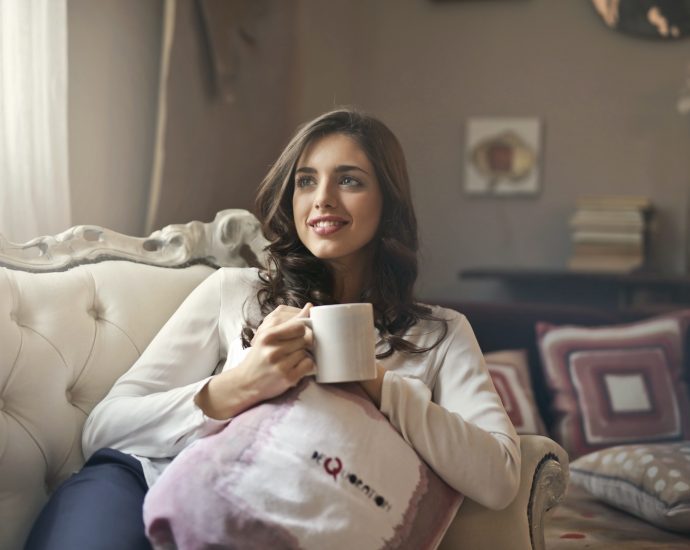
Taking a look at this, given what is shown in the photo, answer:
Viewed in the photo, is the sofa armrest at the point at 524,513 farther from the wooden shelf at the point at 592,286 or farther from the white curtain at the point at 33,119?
the wooden shelf at the point at 592,286

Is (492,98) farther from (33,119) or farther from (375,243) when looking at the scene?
(375,243)

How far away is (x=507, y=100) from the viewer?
346 cm

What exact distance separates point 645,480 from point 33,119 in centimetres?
148

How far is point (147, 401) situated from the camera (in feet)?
4.09

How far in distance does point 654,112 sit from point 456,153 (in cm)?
75

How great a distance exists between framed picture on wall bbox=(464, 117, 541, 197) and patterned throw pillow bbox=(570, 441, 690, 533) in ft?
5.44

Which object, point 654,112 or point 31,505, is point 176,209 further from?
point 654,112

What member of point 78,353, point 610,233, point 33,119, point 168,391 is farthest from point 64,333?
point 610,233

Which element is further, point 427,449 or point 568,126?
point 568,126

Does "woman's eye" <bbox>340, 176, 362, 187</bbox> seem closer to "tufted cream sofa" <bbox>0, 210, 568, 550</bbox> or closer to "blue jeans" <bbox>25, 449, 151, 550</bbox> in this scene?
"tufted cream sofa" <bbox>0, 210, 568, 550</bbox>

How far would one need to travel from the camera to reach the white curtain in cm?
189

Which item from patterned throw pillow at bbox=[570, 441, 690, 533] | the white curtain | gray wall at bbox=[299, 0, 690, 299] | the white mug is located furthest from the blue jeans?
gray wall at bbox=[299, 0, 690, 299]

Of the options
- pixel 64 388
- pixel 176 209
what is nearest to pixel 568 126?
pixel 176 209

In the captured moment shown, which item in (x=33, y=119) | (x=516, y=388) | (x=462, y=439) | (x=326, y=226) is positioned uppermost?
(x=33, y=119)
